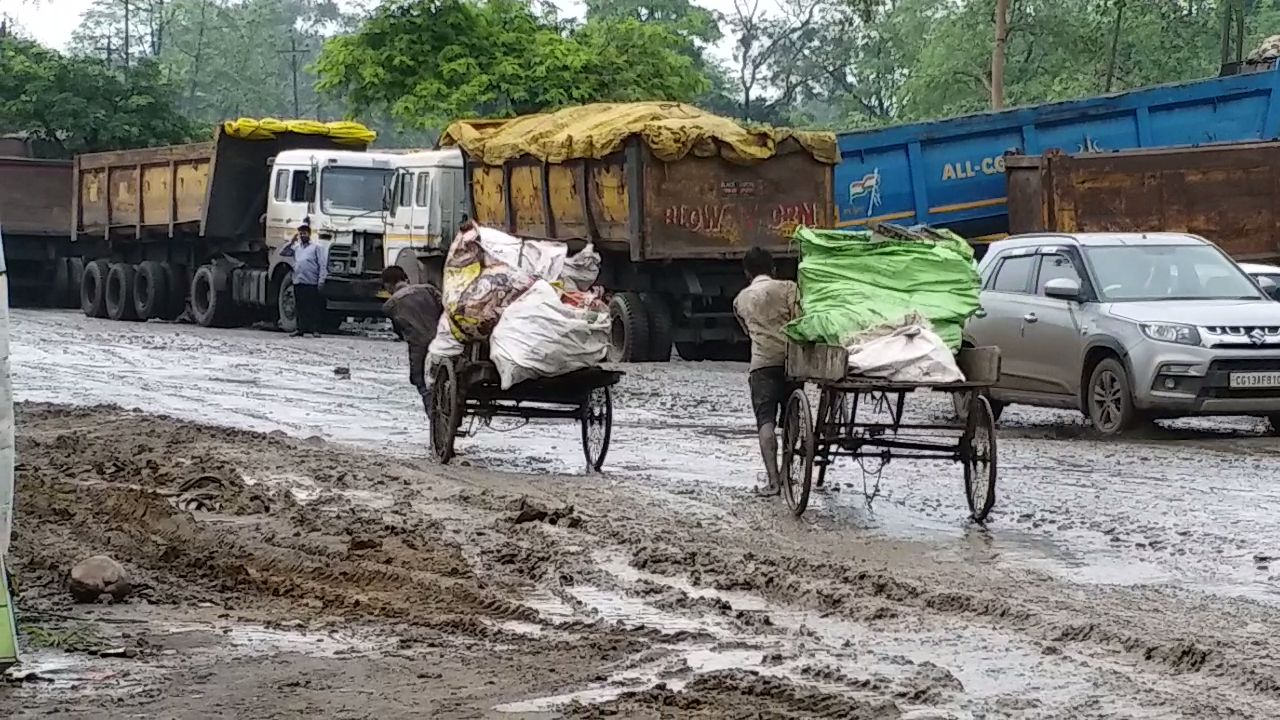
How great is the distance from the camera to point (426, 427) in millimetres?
15711

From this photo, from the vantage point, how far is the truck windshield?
29.2 metres

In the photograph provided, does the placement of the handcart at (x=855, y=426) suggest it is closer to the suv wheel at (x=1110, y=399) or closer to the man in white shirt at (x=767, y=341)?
the man in white shirt at (x=767, y=341)

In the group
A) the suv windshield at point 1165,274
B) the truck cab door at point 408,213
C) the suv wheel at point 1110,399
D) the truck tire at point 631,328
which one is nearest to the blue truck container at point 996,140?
the truck tire at point 631,328

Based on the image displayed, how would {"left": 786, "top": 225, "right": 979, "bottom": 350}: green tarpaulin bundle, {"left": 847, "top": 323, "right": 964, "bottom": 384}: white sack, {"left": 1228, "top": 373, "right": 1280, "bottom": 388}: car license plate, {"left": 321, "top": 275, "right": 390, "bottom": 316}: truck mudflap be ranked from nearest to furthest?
{"left": 847, "top": 323, "right": 964, "bottom": 384}: white sack, {"left": 786, "top": 225, "right": 979, "bottom": 350}: green tarpaulin bundle, {"left": 1228, "top": 373, "right": 1280, "bottom": 388}: car license plate, {"left": 321, "top": 275, "right": 390, "bottom": 316}: truck mudflap

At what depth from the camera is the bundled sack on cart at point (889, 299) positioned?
33.5 ft

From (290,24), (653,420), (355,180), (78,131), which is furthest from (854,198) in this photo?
(290,24)

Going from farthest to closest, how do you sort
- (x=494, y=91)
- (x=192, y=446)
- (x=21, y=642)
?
1. (x=494, y=91)
2. (x=192, y=446)
3. (x=21, y=642)

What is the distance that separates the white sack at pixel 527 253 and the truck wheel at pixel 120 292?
23.6 meters

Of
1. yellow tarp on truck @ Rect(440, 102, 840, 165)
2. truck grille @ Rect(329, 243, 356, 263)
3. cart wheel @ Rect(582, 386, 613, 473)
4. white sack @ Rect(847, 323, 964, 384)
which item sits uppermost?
yellow tarp on truck @ Rect(440, 102, 840, 165)

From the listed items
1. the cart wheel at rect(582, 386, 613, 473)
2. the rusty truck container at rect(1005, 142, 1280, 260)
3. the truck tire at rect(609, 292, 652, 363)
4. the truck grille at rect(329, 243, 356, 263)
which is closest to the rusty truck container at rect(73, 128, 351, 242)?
the truck grille at rect(329, 243, 356, 263)

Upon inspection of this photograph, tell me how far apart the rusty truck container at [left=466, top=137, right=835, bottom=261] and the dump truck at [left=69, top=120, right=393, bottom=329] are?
5.67 meters

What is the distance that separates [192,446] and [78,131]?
34122 mm

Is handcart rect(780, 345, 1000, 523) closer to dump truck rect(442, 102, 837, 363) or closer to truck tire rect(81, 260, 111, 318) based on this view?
dump truck rect(442, 102, 837, 363)

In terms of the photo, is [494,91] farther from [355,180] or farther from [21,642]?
[21,642]
